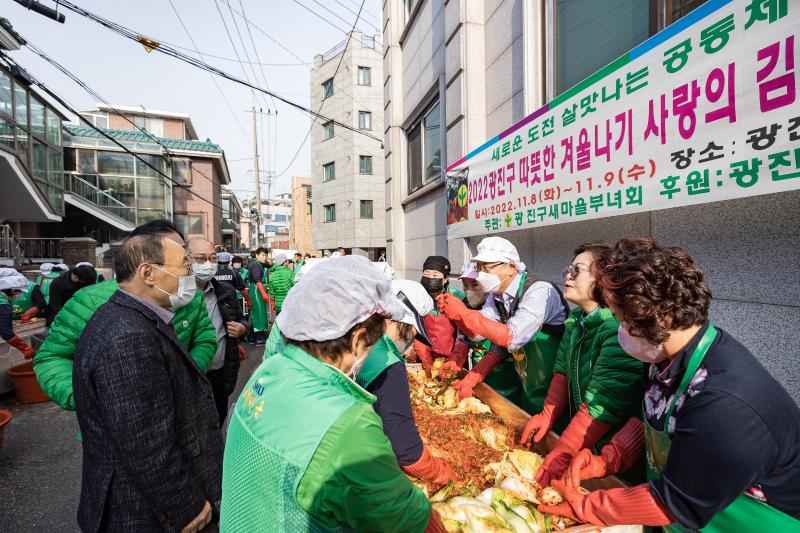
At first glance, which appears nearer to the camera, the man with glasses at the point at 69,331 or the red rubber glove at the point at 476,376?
the man with glasses at the point at 69,331

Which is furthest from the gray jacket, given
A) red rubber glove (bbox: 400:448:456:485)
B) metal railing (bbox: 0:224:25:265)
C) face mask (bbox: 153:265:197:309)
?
metal railing (bbox: 0:224:25:265)

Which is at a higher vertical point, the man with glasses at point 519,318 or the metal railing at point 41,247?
the metal railing at point 41,247

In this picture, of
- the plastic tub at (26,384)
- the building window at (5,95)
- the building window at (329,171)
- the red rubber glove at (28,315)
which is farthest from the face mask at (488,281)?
the building window at (329,171)

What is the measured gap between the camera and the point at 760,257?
2258 mm

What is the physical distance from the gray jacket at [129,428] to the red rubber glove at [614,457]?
1634 mm

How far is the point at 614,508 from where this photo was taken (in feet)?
4.72

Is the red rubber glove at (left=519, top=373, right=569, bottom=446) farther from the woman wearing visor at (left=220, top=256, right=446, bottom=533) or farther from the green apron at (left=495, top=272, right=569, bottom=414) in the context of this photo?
the woman wearing visor at (left=220, top=256, right=446, bottom=533)

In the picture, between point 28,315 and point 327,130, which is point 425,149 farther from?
point 327,130

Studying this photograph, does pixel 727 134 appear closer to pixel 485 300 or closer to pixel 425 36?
pixel 485 300

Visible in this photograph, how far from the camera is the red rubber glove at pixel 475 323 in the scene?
8.61 feet

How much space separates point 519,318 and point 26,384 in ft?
21.5

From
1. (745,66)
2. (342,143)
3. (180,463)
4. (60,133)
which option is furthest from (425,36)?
(342,143)

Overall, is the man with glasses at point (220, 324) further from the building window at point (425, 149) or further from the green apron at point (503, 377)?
the building window at point (425, 149)

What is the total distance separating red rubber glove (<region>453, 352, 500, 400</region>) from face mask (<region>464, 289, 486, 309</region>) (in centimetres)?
51
